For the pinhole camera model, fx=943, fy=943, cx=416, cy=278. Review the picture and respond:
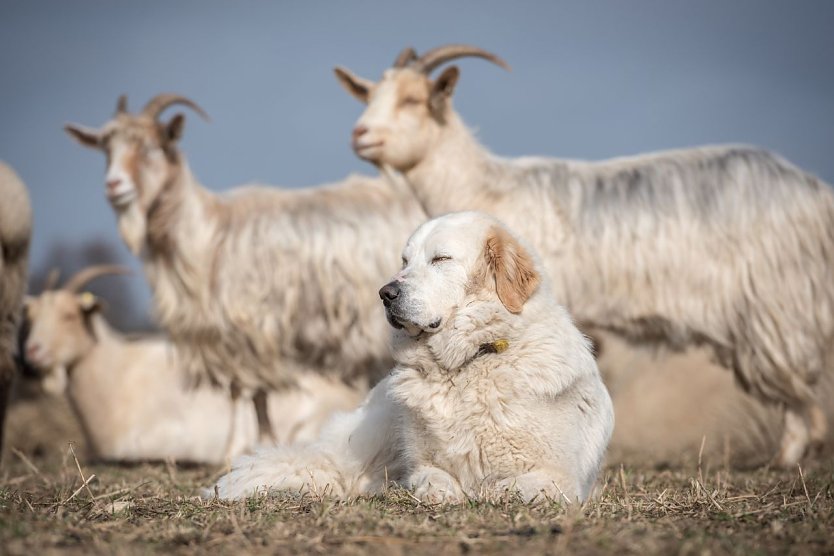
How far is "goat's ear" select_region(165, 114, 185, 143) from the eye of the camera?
303 inches

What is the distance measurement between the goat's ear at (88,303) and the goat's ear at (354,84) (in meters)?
3.61

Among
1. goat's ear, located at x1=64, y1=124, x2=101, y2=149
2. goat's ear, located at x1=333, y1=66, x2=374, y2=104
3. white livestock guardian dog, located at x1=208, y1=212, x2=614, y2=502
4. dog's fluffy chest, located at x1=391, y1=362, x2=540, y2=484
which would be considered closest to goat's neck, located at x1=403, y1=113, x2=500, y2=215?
goat's ear, located at x1=333, y1=66, x2=374, y2=104

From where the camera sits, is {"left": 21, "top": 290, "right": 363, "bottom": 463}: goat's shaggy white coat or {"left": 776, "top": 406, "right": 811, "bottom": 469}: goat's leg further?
{"left": 21, "top": 290, "right": 363, "bottom": 463}: goat's shaggy white coat

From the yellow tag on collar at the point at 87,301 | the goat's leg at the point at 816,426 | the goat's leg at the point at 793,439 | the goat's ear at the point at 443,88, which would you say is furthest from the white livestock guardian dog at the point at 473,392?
the yellow tag on collar at the point at 87,301

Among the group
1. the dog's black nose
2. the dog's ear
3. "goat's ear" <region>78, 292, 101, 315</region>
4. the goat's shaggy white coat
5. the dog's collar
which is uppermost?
the dog's ear

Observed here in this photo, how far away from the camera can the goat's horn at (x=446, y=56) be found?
22.1 feet

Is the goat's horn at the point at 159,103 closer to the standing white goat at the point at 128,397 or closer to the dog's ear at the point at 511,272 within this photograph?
the standing white goat at the point at 128,397

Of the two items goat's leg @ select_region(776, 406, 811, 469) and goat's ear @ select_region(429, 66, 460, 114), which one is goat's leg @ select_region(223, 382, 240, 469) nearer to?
goat's ear @ select_region(429, 66, 460, 114)

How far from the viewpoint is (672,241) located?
21.2ft

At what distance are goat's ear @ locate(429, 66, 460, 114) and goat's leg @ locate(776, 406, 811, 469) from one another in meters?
3.20

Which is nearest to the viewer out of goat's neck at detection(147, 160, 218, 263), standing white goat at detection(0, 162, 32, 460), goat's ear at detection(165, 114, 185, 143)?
standing white goat at detection(0, 162, 32, 460)

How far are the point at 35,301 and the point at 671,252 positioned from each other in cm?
594

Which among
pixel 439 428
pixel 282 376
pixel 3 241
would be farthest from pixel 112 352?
pixel 439 428

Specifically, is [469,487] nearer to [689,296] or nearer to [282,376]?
[689,296]
